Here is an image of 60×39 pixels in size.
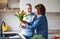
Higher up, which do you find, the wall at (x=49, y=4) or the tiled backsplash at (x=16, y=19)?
the wall at (x=49, y=4)

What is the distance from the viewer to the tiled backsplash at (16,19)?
541 centimetres

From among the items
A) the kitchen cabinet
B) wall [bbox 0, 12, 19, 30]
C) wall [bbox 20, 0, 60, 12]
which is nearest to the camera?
wall [bbox 20, 0, 60, 12]

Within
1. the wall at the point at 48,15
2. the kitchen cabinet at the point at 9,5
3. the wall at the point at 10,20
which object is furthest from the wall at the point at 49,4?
the wall at the point at 10,20

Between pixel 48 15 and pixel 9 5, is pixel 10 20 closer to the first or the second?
pixel 9 5

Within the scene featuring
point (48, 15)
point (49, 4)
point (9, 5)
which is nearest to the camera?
point (49, 4)

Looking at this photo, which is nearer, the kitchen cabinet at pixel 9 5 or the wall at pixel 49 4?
the wall at pixel 49 4

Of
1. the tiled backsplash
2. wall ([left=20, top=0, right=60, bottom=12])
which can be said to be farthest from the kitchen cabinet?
wall ([left=20, top=0, right=60, bottom=12])

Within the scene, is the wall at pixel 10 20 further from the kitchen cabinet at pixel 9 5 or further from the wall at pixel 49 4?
the wall at pixel 49 4

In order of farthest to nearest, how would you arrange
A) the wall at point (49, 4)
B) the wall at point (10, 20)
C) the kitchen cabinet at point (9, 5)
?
the wall at point (10, 20) → the kitchen cabinet at point (9, 5) → the wall at point (49, 4)

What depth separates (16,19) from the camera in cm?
546

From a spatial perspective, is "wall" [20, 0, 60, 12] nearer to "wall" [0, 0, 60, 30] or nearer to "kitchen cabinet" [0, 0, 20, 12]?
"wall" [0, 0, 60, 30]

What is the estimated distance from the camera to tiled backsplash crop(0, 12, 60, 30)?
541 centimetres

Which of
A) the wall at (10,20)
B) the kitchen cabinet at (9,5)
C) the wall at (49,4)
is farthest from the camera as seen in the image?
the wall at (10,20)

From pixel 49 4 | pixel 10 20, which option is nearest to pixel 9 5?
pixel 10 20
